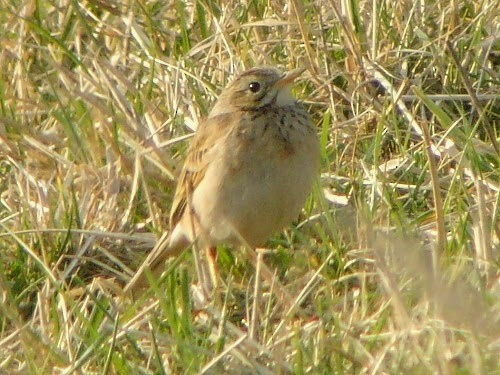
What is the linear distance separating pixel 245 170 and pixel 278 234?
0.56m

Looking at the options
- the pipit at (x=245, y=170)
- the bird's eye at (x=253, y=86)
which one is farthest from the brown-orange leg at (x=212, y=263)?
the bird's eye at (x=253, y=86)

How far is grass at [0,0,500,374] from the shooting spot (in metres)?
4.35

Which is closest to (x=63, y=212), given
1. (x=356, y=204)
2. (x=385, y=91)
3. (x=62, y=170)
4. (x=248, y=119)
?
(x=62, y=170)

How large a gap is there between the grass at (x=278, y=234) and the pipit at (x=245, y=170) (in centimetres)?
16

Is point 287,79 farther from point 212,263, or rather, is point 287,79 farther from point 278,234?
point 212,263

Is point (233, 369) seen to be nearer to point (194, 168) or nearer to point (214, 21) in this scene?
point (194, 168)

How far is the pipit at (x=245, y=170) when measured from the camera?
5469mm

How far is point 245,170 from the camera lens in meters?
5.50

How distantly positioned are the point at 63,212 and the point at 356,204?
132cm

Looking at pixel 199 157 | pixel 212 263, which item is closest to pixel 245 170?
pixel 199 157

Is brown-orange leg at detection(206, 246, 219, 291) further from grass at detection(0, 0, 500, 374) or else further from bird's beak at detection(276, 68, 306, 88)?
bird's beak at detection(276, 68, 306, 88)

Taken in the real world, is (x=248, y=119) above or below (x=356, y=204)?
above

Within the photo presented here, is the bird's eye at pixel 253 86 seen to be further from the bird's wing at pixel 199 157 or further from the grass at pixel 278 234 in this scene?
the grass at pixel 278 234

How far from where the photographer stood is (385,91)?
6551 mm
